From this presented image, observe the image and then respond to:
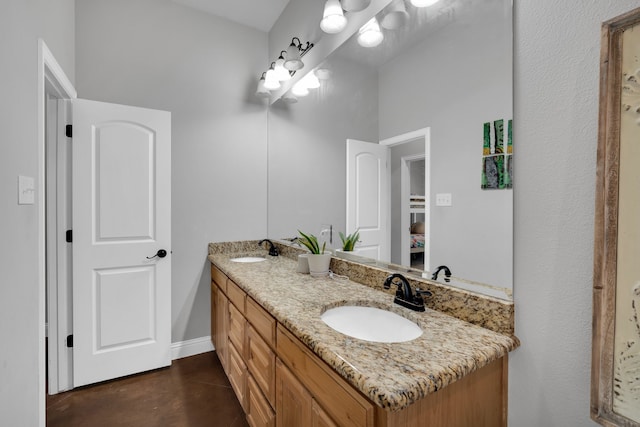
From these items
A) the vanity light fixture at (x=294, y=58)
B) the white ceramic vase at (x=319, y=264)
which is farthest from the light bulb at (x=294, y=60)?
the white ceramic vase at (x=319, y=264)

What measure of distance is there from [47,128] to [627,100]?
2.84 meters

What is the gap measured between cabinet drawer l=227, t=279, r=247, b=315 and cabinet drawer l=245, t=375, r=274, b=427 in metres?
0.38

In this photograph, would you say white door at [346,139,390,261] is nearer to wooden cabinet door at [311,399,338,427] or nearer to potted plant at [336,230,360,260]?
potted plant at [336,230,360,260]

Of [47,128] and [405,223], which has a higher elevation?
[47,128]

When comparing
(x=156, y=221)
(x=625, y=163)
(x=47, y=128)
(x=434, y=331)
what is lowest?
(x=434, y=331)

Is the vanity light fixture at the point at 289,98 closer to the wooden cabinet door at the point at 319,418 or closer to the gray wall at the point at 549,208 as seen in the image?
the gray wall at the point at 549,208

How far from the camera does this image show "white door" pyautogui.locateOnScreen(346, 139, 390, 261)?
62.2 inches

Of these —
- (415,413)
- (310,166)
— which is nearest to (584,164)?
(415,413)

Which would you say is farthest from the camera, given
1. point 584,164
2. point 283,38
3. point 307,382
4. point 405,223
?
point 283,38

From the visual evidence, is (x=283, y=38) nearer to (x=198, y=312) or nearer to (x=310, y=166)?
(x=310, y=166)

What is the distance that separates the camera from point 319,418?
2.95 feet

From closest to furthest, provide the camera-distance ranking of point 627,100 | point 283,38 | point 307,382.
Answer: point 627,100, point 307,382, point 283,38

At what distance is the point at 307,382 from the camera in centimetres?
97
